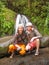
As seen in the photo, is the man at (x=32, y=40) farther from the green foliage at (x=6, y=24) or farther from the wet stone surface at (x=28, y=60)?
the green foliage at (x=6, y=24)

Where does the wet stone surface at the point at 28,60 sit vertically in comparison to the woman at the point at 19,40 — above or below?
below

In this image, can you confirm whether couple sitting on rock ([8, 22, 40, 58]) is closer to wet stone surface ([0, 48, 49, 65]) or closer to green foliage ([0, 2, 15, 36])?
wet stone surface ([0, 48, 49, 65])

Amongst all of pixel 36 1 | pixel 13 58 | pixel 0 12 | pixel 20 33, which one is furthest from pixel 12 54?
pixel 36 1

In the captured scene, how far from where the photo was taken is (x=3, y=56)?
Result: 6.96m

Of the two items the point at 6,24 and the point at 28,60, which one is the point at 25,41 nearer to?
the point at 28,60

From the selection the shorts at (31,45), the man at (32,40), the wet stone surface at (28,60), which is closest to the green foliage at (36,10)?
the man at (32,40)

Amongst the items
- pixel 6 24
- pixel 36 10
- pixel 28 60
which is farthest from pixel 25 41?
pixel 36 10

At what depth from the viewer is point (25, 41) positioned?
22.3 ft

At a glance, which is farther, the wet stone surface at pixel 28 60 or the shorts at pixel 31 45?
the shorts at pixel 31 45

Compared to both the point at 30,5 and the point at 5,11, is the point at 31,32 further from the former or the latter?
the point at 30,5

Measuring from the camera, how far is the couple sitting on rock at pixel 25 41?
21.7 feet

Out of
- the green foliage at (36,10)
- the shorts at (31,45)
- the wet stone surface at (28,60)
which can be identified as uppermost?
the green foliage at (36,10)

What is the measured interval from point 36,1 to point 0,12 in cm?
275

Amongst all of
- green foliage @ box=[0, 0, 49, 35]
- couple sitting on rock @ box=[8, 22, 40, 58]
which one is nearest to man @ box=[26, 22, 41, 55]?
couple sitting on rock @ box=[8, 22, 40, 58]
